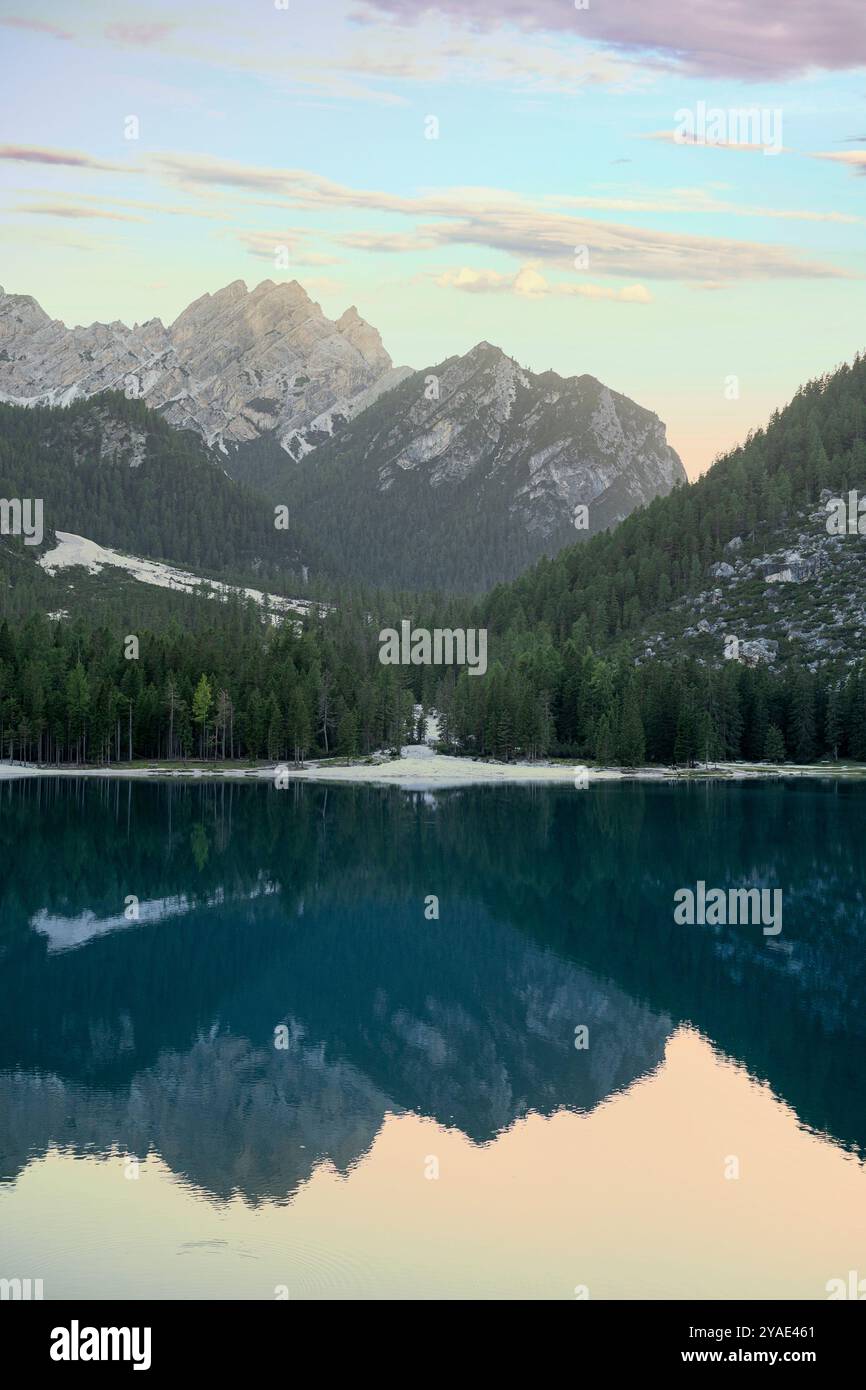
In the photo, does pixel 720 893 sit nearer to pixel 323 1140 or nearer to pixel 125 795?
pixel 323 1140

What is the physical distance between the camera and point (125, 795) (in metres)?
132

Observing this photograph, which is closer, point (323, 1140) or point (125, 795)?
point (323, 1140)

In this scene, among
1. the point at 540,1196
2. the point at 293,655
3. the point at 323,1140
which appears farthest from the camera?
the point at 293,655

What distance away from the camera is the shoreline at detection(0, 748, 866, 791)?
158 meters

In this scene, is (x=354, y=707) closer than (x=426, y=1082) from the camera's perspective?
No

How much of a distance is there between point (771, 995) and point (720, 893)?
22.9 meters

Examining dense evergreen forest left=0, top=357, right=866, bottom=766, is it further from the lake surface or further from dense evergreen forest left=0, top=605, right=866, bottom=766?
the lake surface

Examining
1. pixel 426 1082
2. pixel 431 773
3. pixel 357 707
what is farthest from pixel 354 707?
pixel 426 1082

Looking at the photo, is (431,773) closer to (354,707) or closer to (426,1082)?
(354,707)

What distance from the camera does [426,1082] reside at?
1550 inches

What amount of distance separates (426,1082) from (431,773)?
126887 millimetres

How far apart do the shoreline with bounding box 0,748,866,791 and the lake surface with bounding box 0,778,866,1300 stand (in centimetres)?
7594
